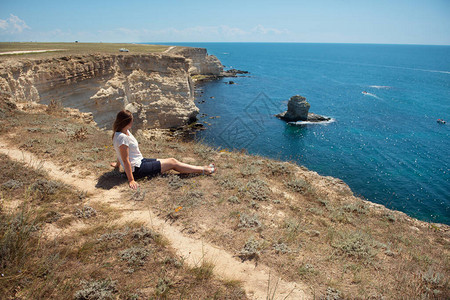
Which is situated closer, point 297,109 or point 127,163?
point 127,163

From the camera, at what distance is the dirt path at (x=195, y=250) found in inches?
155

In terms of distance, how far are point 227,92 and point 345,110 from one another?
27.0m

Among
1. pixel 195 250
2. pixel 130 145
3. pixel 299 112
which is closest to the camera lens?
pixel 195 250

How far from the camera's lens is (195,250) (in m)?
4.55

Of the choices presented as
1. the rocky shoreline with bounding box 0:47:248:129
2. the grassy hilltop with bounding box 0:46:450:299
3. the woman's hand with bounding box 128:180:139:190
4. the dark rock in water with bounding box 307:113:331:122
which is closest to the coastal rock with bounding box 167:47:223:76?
the rocky shoreline with bounding box 0:47:248:129

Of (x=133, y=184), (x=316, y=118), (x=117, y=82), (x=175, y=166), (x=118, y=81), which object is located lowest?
(x=316, y=118)

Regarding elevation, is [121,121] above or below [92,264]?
above

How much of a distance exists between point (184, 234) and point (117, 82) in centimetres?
2439

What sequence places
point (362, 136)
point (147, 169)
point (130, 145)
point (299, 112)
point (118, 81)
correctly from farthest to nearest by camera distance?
point (299, 112) < point (362, 136) < point (118, 81) < point (147, 169) < point (130, 145)

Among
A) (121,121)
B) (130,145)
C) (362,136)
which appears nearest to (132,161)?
(130,145)

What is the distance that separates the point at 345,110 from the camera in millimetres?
46844

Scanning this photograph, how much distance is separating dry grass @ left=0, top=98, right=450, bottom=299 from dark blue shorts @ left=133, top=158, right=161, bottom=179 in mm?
271

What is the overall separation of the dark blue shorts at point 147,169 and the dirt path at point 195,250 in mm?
548

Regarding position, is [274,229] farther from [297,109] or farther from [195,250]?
[297,109]
